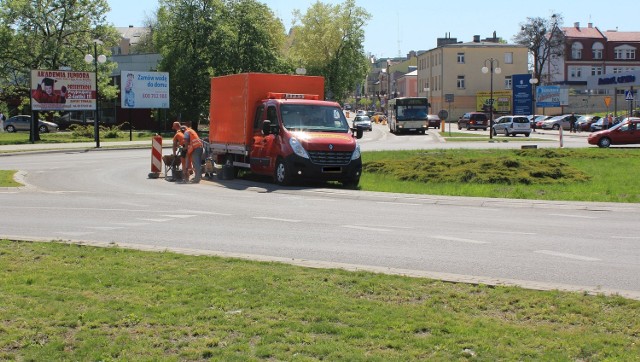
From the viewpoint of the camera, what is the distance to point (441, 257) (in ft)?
31.9

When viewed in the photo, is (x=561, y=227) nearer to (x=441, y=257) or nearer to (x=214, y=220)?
(x=441, y=257)

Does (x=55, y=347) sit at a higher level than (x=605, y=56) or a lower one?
lower

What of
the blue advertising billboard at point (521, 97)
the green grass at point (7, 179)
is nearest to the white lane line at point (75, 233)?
the green grass at point (7, 179)

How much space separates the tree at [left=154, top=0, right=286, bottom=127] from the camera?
6569 cm

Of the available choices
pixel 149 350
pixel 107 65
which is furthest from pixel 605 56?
pixel 149 350

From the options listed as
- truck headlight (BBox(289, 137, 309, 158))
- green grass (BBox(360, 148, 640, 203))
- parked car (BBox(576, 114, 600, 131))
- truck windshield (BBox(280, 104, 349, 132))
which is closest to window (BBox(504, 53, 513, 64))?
parked car (BBox(576, 114, 600, 131))

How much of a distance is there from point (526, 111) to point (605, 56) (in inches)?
2078

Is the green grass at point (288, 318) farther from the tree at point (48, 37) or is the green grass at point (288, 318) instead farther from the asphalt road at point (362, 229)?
the tree at point (48, 37)

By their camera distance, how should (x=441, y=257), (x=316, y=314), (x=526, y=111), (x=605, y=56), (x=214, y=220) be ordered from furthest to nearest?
(x=605, y=56) → (x=526, y=111) → (x=214, y=220) → (x=441, y=257) → (x=316, y=314)

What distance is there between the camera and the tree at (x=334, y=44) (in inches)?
4023

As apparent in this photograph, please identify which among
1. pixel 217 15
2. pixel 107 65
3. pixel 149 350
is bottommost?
pixel 149 350

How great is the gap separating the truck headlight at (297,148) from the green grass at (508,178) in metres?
1.78

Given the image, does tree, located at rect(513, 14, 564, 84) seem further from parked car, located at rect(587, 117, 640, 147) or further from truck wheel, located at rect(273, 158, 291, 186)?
truck wheel, located at rect(273, 158, 291, 186)

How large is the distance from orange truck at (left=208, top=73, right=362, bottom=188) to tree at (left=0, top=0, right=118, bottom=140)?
34.1 m
